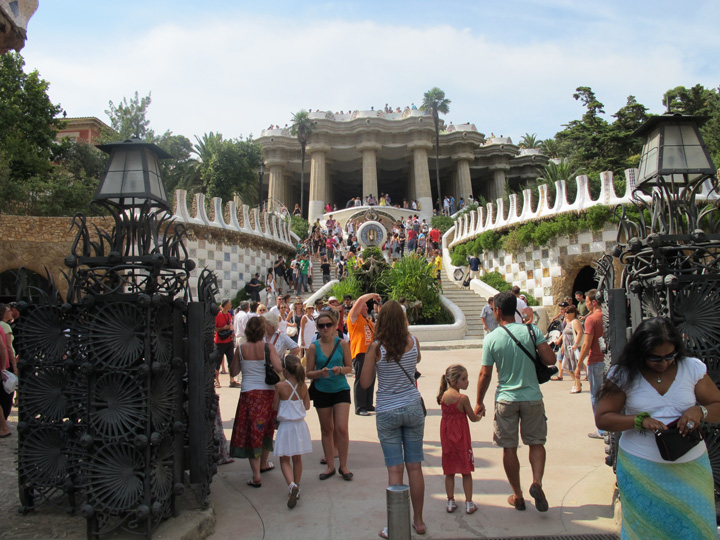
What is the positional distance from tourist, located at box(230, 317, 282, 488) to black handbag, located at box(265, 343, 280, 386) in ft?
0.04

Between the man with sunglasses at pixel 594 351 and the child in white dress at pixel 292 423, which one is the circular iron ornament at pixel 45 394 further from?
the man with sunglasses at pixel 594 351

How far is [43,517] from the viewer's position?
4062mm

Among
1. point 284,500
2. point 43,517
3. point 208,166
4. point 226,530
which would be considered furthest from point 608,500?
point 208,166

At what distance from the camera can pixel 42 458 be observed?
400 cm

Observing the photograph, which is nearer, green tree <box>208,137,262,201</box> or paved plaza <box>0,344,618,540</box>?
paved plaza <box>0,344,618,540</box>

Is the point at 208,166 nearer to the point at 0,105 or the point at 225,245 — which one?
the point at 0,105

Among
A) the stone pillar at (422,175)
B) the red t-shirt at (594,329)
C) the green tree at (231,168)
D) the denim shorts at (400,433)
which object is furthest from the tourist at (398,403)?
the stone pillar at (422,175)

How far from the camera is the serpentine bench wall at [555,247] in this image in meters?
18.8

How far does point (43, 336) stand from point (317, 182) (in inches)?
1502

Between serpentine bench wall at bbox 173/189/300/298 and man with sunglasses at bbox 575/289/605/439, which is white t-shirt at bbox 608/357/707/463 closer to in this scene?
man with sunglasses at bbox 575/289/605/439

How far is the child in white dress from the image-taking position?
453 centimetres

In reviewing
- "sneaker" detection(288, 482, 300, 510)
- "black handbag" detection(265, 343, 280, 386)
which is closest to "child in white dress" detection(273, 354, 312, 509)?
"sneaker" detection(288, 482, 300, 510)

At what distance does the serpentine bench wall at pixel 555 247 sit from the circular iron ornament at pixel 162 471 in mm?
17132

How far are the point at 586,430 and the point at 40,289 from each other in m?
5.91
